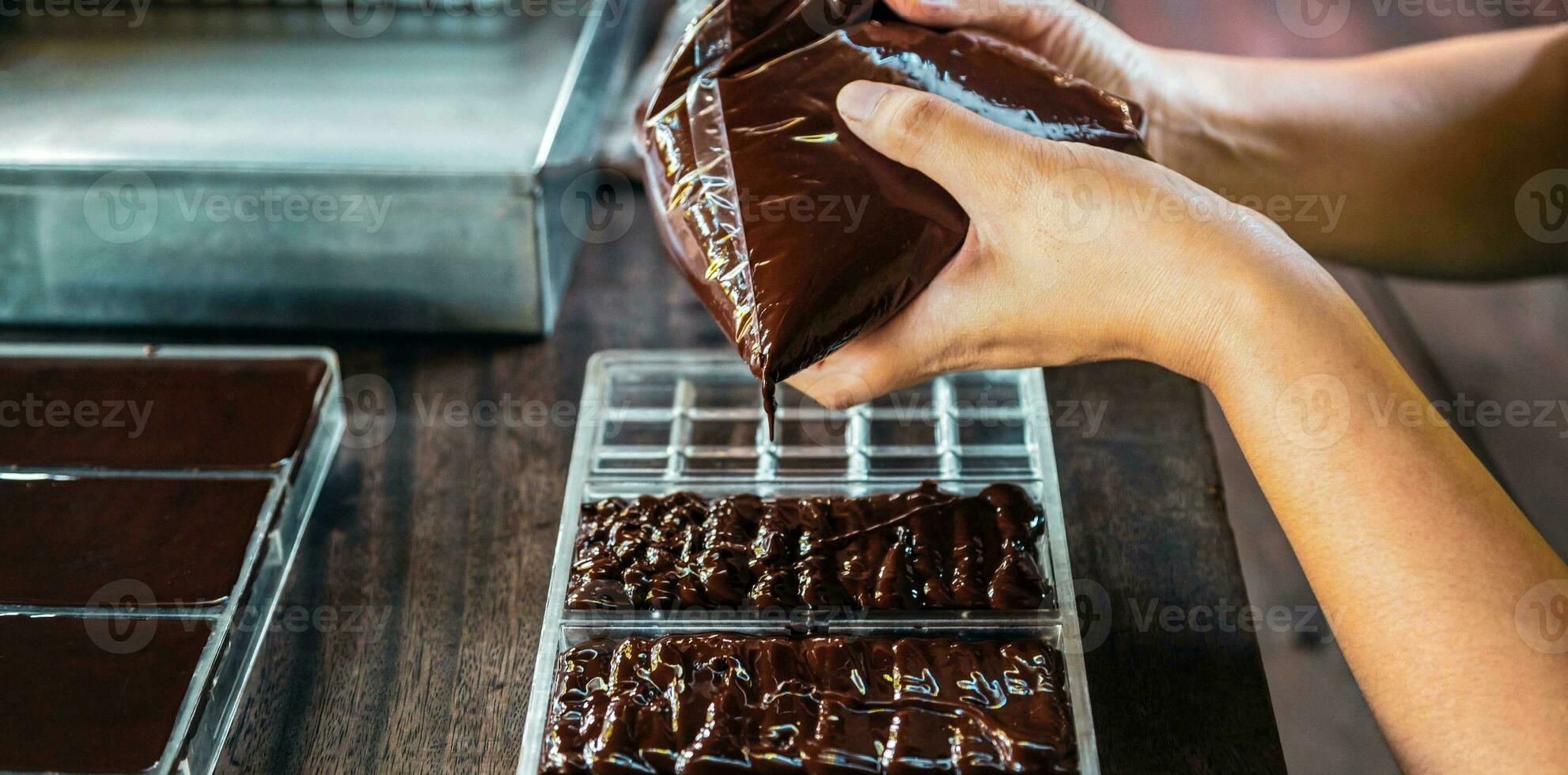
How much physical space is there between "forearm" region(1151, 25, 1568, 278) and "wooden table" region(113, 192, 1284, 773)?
0.27 metres

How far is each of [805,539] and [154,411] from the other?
673 mm

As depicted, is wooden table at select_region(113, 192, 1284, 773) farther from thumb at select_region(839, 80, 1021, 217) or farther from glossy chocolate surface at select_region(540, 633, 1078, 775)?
thumb at select_region(839, 80, 1021, 217)

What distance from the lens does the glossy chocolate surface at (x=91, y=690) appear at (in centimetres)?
89

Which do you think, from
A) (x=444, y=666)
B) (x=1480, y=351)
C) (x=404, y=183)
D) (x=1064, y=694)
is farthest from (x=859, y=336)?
(x=1480, y=351)

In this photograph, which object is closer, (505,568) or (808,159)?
(808,159)

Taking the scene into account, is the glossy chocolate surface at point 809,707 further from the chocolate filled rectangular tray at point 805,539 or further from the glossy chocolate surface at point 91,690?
the glossy chocolate surface at point 91,690

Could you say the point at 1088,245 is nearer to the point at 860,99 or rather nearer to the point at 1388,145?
the point at 860,99

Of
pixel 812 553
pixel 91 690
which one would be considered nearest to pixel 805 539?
pixel 812 553

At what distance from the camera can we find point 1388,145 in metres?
1.36

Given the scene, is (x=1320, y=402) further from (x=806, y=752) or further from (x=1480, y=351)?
(x=1480, y=351)

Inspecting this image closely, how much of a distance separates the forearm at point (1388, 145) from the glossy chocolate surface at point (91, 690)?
3.69 feet

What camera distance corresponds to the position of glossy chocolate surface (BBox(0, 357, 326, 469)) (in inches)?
45.6

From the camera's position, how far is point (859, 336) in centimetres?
103

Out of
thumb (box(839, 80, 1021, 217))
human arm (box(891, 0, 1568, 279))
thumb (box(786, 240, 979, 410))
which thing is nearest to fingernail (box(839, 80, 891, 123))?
thumb (box(839, 80, 1021, 217))
